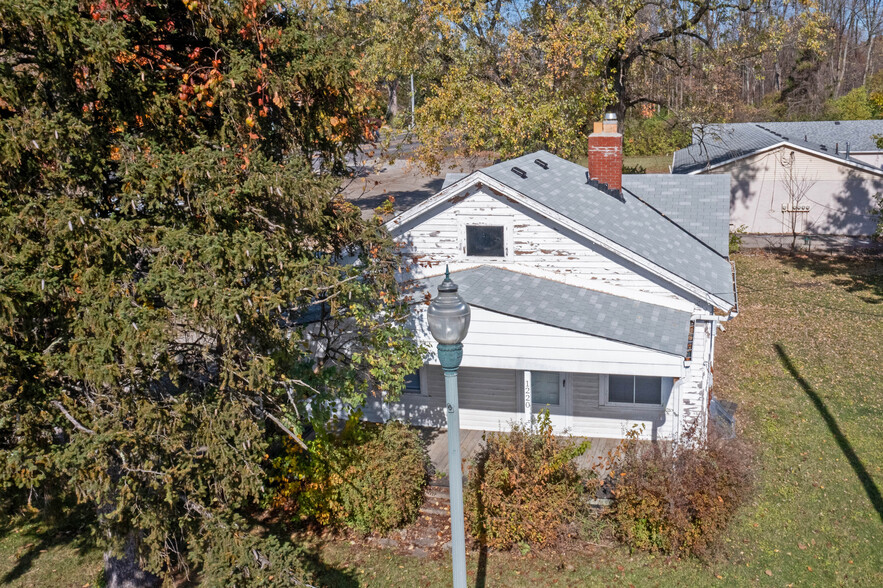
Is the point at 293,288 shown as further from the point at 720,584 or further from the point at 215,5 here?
the point at 720,584

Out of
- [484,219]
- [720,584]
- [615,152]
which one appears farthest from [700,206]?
[720,584]

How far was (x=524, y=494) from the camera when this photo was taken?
1041cm

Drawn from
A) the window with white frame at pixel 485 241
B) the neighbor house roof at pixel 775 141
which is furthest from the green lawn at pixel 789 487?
the neighbor house roof at pixel 775 141

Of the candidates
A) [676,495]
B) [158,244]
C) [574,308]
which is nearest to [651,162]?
[574,308]

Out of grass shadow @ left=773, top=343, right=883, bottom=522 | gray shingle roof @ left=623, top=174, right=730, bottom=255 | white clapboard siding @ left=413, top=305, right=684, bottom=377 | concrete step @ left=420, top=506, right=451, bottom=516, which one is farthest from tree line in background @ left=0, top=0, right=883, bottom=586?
gray shingle roof @ left=623, top=174, right=730, bottom=255

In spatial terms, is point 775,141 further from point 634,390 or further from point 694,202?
point 634,390

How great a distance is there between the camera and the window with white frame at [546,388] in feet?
44.4

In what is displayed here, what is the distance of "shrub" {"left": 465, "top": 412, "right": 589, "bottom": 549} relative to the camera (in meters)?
10.4

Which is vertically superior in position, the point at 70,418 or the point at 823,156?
the point at 823,156

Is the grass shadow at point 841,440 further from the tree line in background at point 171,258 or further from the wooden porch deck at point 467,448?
the tree line in background at point 171,258

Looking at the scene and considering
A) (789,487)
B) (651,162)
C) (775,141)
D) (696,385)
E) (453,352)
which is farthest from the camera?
(651,162)

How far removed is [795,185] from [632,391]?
881 inches

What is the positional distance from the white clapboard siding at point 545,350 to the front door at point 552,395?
5.69 ft

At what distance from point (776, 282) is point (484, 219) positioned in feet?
52.7
